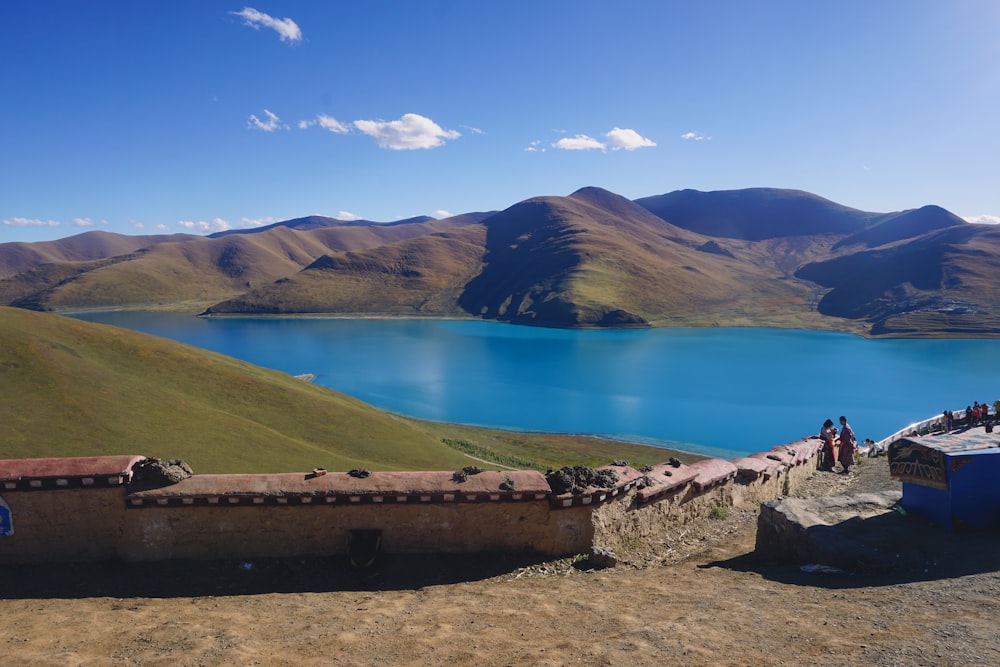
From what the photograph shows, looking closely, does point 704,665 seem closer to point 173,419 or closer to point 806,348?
point 173,419

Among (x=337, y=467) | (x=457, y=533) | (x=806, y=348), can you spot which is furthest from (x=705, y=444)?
(x=806, y=348)

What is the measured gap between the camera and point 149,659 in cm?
641

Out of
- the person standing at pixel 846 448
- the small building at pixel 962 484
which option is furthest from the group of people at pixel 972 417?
the small building at pixel 962 484

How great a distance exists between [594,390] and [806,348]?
6812 centimetres

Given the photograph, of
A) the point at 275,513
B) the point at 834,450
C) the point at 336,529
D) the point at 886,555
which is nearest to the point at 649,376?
the point at 834,450

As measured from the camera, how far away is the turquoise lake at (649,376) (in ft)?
219

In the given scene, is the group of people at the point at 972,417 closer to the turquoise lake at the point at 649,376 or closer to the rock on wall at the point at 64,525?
the turquoise lake at the point at 649,376

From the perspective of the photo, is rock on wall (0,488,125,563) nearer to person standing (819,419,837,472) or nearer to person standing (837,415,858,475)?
person standing (819,419,837,472)

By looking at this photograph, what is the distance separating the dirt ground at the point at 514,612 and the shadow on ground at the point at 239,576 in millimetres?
27

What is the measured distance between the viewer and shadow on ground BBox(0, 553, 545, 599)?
8859 mm

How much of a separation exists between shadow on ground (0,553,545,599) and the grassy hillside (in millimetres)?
10786

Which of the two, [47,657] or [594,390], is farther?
[594,390]

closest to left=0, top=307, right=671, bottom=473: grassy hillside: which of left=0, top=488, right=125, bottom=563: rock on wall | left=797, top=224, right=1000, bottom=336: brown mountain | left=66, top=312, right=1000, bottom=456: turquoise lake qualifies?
left=0, top=488, right=125, bottom=563: rock on wall

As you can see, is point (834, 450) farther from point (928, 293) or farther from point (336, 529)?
point (928, 293)
